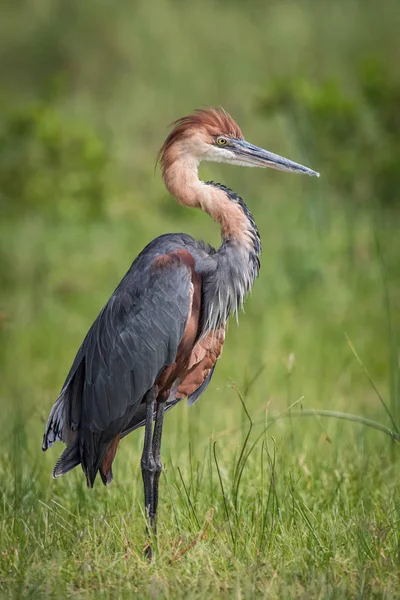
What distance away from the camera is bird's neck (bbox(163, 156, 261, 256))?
12.6ft

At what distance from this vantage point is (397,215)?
1009 cm

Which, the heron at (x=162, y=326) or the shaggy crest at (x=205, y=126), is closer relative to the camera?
the heron at (x=162, y=326)

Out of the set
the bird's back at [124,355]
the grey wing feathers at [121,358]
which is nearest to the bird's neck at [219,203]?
the bird's back at [124,355]

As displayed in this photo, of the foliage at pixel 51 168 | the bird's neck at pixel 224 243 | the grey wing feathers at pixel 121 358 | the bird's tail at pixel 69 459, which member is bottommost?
the bird's tail at pixel 69 459

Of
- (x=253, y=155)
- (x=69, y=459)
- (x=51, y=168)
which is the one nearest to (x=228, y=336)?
(x=51, y=168)

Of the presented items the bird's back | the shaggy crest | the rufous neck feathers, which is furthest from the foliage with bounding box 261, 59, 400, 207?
the bird's back

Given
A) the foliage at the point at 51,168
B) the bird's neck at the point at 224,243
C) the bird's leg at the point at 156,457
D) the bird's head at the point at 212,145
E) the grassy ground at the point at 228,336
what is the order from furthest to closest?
the foliage at the point at 51,168 → the bird's head at the point at 212,145 → the bird's neck at the point at 224,243 → the bird's leg at the point at 156,457 → the grassy ground at the point at 228,336

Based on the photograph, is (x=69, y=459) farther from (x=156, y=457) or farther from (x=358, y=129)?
(x=358, y=129)

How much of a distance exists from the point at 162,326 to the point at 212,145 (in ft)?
2.60

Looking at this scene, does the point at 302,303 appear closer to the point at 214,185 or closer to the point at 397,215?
the point at 397,215

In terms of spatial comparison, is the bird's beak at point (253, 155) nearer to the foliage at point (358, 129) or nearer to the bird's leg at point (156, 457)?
the bird's leg at point (156, 457)

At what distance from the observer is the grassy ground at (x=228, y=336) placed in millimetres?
3291

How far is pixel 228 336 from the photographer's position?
8.22 m

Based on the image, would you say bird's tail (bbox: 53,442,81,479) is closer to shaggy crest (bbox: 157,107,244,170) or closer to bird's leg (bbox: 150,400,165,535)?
bird's leg (bbox: 150,400,165,535)
